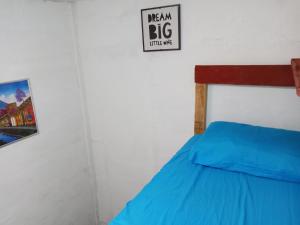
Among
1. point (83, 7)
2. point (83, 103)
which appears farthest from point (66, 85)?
point (83, 7)

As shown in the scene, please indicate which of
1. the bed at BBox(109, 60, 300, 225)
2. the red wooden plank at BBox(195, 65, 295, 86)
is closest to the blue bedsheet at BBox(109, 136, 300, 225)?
the bed at BBox(109, 60, 300, 225)

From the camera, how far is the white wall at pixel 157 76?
5.81ft

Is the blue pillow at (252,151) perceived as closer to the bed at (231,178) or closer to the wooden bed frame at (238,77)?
the bed at (231,178)

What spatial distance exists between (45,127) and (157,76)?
3.84 feet

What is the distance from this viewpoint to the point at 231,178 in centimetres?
146

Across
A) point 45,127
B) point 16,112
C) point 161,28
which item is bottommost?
point 45,127

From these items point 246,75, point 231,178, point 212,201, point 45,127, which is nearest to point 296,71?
point 246,75

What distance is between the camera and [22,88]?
2041 millimetres

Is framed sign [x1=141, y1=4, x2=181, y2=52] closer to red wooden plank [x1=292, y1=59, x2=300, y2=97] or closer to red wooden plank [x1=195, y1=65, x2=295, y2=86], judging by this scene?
red wooden plank [x1=195, y1=65, x2=295, y2=86]

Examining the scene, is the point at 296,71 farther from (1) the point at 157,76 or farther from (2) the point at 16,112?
(2) the point at 16,112

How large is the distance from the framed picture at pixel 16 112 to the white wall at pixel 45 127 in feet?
0.20

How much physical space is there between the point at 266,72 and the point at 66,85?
1863 millimetres

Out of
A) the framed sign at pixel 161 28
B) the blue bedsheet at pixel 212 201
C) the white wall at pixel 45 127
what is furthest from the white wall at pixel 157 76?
the blue bedsheet at pixel 212 201

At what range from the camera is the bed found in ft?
3.74
